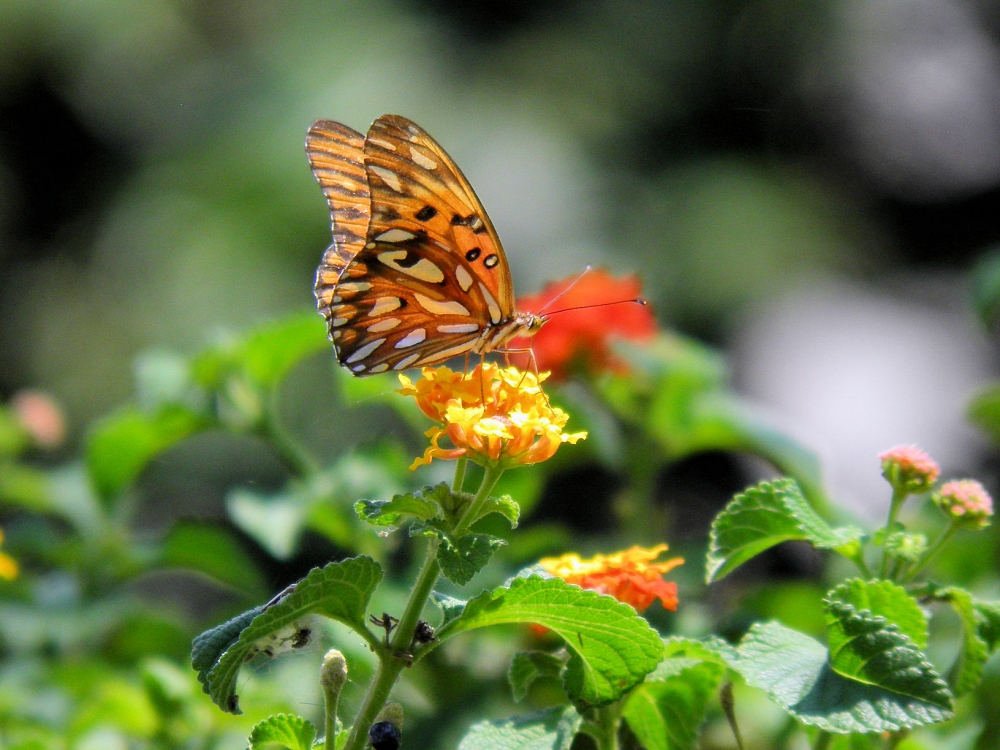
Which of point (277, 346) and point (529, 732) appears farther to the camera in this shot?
point (277, 346)

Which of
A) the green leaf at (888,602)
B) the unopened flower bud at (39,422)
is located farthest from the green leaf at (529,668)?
the unopened flower bud at (39,422)

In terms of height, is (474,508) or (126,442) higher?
(474,508)

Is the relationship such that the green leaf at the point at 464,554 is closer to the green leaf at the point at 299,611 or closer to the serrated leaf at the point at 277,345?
the green leaf at the point at 299,611

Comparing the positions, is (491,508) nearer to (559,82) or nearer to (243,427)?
(243,427)

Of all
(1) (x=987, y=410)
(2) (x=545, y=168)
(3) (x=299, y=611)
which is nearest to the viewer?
(3) (x=299, y=611)

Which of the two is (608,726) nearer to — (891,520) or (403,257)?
(891,520)

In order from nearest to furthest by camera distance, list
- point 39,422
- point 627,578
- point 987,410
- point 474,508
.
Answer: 1. point 474,508
2. point 627,578
3. point 987,410
4. point 39,422

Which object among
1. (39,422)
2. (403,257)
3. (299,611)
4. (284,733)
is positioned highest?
(403,257)

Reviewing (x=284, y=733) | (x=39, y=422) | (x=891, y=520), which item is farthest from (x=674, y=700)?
(x=39, y=422)

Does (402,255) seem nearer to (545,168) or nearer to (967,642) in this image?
(967,642)
